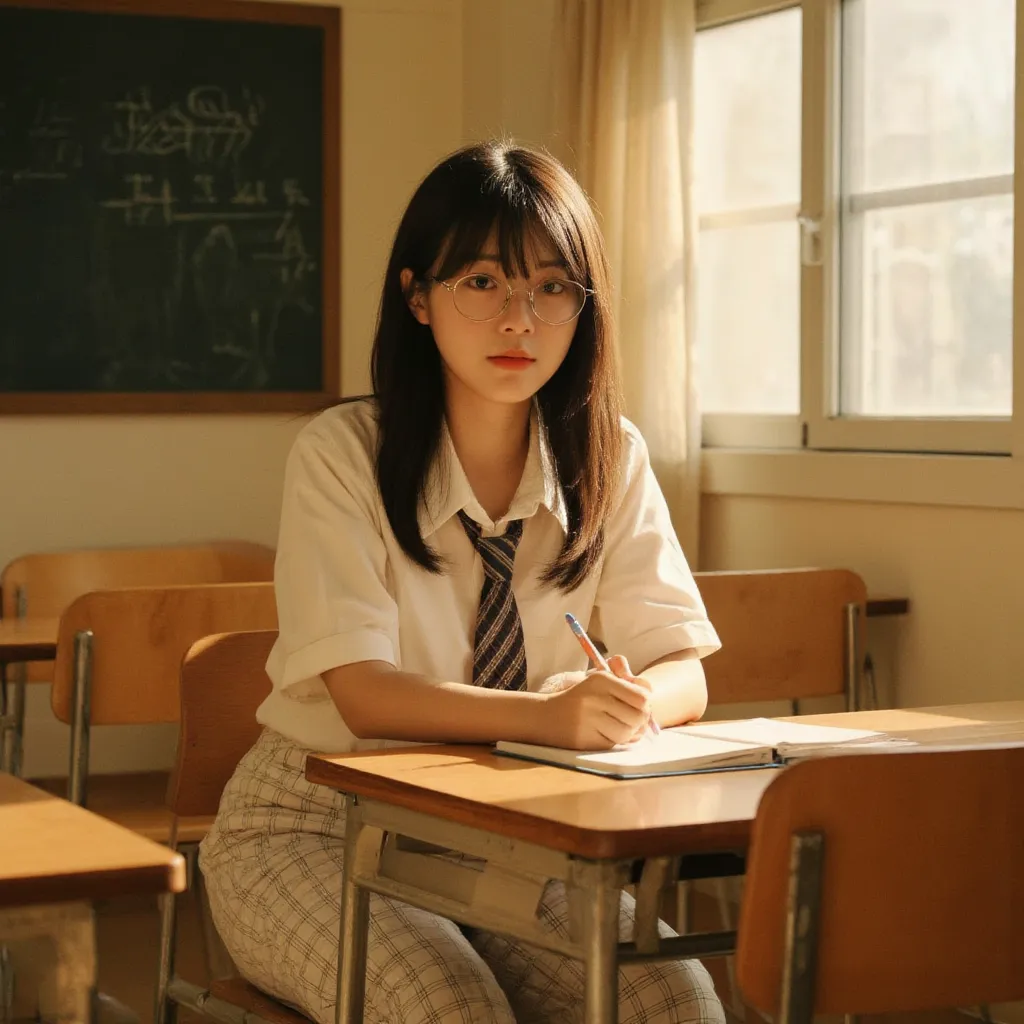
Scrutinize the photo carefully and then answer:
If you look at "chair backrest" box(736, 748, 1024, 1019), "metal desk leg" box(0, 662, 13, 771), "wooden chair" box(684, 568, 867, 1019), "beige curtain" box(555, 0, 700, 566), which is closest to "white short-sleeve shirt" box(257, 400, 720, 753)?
"chair backrest" box(736, 748, 1024, 1019)

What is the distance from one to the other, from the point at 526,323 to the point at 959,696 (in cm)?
166

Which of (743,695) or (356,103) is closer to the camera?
(743,695)

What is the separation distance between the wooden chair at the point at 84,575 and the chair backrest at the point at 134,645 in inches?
35.4

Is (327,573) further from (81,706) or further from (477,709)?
(81,706)

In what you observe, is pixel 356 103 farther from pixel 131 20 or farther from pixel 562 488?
pixel 562 488

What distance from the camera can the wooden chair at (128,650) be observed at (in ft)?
9.44

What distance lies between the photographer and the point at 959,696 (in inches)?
131

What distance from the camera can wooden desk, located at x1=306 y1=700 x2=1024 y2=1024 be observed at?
1.42 metres

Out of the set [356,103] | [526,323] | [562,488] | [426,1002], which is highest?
[356,103]

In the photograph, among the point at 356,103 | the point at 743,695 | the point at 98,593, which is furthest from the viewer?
the point at 356,103

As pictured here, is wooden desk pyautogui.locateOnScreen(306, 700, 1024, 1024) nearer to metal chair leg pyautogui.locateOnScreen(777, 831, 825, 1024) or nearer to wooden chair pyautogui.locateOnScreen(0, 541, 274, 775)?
metal chair leg pyautogui.locateOnScreen(777, 831, 825, 1024)

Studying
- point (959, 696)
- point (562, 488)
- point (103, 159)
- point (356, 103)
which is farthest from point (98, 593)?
point (356, 103)

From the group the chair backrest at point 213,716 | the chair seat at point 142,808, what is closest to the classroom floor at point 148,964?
the chair seat at point 142,808

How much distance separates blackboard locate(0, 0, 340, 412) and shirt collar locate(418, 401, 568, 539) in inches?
117
